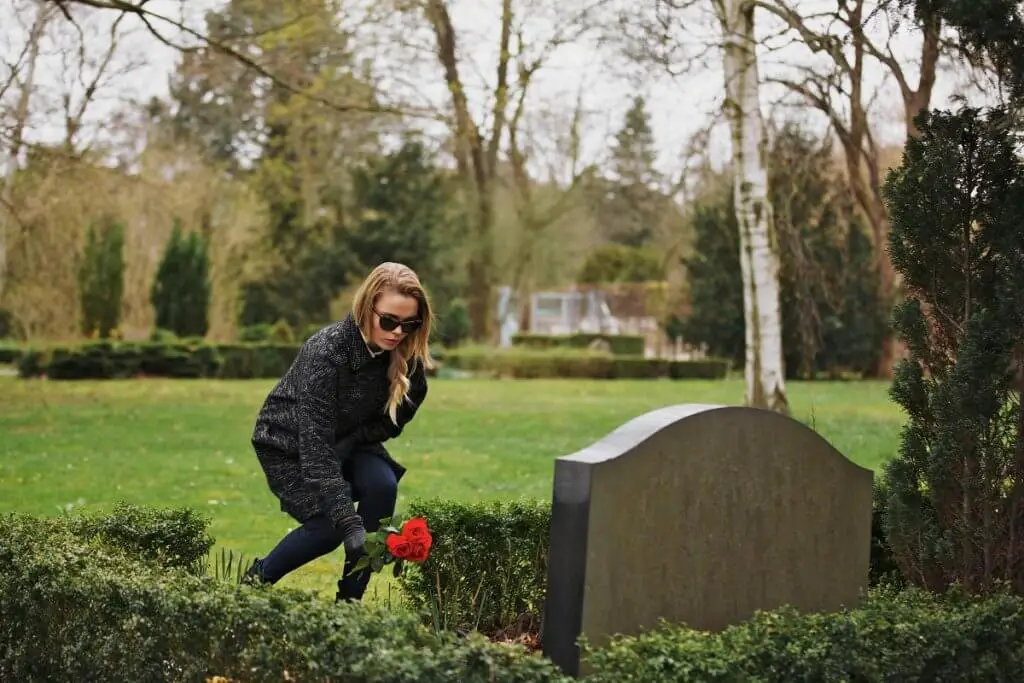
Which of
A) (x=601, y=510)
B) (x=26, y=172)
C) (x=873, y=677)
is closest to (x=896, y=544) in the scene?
(x=873, y=677)

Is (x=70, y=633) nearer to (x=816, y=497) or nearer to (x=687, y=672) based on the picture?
(x=687, y=672)

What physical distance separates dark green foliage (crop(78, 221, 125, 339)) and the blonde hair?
88.5ft

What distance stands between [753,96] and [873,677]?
13.5 m

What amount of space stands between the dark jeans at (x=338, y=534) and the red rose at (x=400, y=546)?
22.9 inches

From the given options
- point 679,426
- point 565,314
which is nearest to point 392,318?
point 679,426

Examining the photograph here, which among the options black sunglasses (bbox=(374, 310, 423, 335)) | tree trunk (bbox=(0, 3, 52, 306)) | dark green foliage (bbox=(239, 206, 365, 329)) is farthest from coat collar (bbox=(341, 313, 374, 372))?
dark green foliage (bbox=(239, 206, 365, 329))

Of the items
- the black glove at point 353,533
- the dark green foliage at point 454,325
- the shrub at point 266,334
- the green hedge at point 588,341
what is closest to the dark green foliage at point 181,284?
the shrub at point 266,334

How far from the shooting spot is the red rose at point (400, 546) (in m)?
4.45

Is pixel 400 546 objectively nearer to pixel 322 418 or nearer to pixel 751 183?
pixel 322 418

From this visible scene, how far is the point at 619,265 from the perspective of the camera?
5516 cm

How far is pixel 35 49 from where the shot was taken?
54.9 ft

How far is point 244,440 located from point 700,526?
12445 millimetres

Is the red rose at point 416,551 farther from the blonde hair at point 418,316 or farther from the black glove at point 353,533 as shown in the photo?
the blonde hair at point 418,316

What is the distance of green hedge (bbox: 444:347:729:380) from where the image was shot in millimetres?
32219
